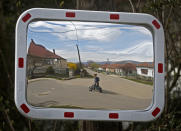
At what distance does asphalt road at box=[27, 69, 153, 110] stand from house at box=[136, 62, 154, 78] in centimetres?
7

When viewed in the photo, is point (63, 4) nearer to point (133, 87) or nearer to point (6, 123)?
point (133, 87)

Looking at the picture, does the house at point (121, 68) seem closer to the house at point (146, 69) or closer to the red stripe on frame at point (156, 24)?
the house at point (146, 69)

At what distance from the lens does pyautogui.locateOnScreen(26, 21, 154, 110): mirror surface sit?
163 cm

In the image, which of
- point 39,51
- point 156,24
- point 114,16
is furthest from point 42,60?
point 156,24

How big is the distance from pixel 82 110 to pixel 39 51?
1.40 ft

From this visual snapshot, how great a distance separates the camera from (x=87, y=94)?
165cm

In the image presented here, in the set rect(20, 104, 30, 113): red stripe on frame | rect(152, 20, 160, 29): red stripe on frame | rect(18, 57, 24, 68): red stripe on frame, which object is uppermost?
rect(152, 20, 160, 29): red stripe on frame

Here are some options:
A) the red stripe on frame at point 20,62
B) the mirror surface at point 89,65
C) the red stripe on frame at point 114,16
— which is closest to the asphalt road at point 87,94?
the mirror surface at point 89,65

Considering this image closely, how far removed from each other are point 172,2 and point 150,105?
3.78 ft

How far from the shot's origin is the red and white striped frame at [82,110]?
159 cm

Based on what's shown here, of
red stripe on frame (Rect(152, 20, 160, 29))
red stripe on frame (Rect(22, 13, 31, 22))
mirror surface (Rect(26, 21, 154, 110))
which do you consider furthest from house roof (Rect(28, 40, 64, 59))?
red stripe on frame (Rect(152, 20, 160, 29))

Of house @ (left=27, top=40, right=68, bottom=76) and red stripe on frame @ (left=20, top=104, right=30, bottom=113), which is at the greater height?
house @ (left=27, top=40, right=68, bottom=76)

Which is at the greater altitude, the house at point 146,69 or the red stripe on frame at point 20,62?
the red stripe on frame at point 20,62

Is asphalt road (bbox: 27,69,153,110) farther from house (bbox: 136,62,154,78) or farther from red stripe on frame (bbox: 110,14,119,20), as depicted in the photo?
red stripe on frame (bbox: 110,14,119,20)
